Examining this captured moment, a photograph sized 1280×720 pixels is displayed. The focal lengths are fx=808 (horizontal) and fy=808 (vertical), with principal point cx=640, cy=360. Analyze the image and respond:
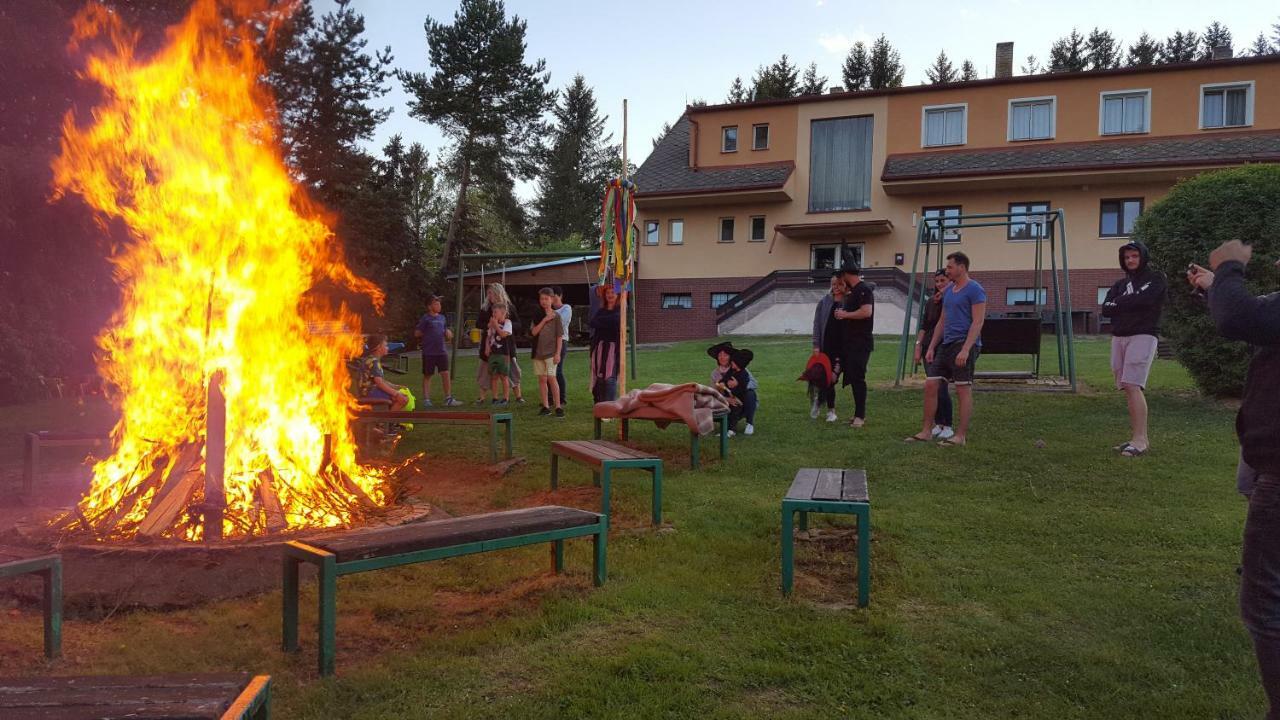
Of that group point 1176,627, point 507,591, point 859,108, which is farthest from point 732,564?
point 859,108

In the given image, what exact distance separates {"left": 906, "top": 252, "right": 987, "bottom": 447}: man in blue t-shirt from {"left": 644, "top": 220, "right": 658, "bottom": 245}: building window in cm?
2594

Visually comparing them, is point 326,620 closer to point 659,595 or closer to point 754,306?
point 659,595

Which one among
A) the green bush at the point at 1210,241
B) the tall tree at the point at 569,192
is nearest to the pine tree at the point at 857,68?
the tall tree at the point at 569,192

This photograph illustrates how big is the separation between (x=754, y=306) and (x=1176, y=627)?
87.3ft

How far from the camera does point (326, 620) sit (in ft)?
11.5

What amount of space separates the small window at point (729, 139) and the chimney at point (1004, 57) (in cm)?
1126

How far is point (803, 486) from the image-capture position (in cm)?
494

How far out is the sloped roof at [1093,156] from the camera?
26.4 meters

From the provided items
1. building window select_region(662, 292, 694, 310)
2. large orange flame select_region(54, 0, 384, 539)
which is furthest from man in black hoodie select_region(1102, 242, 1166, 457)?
building window select_region(662, 292, 694, 310)

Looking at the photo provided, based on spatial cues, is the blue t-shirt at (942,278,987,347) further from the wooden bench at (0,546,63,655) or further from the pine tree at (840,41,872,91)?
the pine tree at (840,41,872,91)

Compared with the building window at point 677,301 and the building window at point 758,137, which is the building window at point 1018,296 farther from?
the building window at point 677,301

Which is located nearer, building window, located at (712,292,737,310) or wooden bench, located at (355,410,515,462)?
wooden bench, located at (355,410,515,462)

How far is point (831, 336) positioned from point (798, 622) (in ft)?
21.8

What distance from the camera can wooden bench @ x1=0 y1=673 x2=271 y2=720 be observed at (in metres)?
2.08
